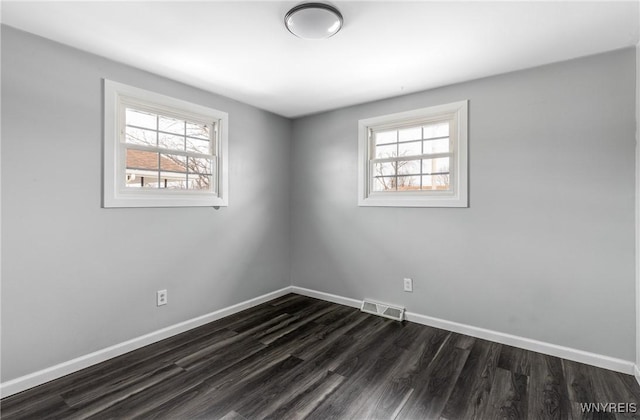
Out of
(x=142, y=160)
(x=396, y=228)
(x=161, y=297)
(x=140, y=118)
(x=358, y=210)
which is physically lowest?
(x=161, y=297)

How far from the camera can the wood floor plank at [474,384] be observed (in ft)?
5.88

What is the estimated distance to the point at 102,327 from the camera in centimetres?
235

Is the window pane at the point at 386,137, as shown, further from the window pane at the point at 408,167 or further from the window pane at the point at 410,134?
→ the window pane at the point at 408,167

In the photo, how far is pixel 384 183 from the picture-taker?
3.42m

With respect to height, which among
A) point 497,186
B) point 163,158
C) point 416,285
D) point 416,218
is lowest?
point 416,285

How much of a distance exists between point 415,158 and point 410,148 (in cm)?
15

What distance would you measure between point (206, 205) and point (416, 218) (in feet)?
7.01

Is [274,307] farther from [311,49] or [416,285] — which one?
[311,49]

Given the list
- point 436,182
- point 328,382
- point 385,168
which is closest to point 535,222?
point 436,182

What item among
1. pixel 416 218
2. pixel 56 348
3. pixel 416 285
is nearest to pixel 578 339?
pixel 416 285

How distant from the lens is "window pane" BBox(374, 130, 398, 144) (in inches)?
132

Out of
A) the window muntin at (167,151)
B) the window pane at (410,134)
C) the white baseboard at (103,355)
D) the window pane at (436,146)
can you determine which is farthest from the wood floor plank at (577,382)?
the window muntin at (167,151)

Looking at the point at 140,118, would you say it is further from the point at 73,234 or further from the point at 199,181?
the point at 73,234

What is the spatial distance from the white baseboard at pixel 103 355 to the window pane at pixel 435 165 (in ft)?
8.15
